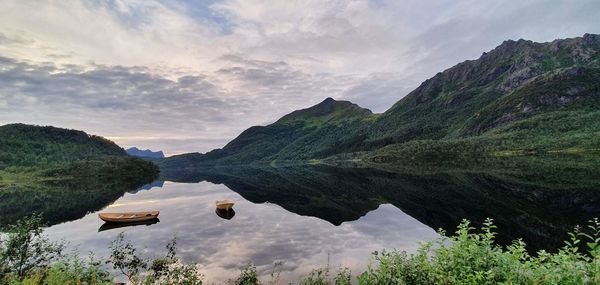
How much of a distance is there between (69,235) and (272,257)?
116 feet

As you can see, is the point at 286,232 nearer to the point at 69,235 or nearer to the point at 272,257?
the point at 272,257

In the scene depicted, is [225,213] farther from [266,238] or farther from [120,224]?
[266,238]

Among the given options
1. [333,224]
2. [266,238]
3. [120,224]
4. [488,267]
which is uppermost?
[488,267]

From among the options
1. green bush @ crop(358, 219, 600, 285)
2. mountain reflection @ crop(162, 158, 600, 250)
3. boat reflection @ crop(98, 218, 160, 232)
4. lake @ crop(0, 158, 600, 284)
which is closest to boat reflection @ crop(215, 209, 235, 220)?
lake @ crop(0, 158, 600, 284)

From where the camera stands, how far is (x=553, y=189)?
62406 millimetres

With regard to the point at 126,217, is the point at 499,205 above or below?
below

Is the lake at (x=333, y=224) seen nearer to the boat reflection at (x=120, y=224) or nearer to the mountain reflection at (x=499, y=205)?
the mountain reflection at (x=499, y=205)

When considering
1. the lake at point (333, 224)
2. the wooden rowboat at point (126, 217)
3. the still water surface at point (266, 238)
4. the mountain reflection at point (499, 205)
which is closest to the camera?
the still water surface at point (266, 238)

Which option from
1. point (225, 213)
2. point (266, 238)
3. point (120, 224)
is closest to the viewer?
point (266, 238)

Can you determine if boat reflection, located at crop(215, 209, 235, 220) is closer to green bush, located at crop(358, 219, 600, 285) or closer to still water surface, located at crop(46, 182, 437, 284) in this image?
still water surface, located at crop(46, 182, 437, 284)

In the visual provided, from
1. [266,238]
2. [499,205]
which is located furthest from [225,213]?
[499,205]

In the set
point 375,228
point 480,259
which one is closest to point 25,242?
point 480,259

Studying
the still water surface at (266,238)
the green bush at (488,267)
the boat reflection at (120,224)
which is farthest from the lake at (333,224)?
the green bush at (488,267)

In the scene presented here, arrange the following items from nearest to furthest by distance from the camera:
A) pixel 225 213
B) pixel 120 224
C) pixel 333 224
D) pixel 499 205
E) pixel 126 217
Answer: pixel 499 205
pixel 333 224
pixel 120 224
pixel 126 217
pixel 225 213
